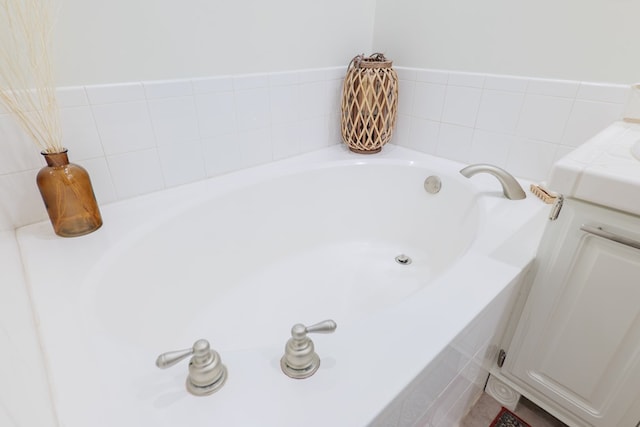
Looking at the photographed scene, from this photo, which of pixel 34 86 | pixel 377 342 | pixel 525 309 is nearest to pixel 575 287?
pixel 525 309

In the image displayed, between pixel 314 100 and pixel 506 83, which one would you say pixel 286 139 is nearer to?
pixel 314 100

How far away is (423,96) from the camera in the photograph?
4.49 feet

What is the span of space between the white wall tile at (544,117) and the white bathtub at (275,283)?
20 centimetres

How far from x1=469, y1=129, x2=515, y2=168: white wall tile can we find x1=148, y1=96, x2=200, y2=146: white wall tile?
3.29 feet

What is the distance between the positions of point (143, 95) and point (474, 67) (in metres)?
1.09

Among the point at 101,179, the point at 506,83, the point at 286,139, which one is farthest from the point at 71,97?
the point at 506,83

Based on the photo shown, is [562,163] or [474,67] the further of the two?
[474,67]

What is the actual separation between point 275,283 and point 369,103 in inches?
29.9

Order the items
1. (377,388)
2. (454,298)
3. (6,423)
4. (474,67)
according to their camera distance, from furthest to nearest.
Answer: (474,67), (454,298), (377,388), (6,423)

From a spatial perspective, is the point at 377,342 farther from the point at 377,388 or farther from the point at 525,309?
the point at 525,309

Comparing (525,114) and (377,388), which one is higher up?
(525,114)

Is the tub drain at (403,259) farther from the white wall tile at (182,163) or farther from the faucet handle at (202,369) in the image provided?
the faucet handle at (202,369)

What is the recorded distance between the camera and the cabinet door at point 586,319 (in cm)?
66

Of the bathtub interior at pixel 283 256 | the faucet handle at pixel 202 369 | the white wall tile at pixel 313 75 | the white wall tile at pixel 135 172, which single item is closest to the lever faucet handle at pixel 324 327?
the faucet handle at pixel 202 369
